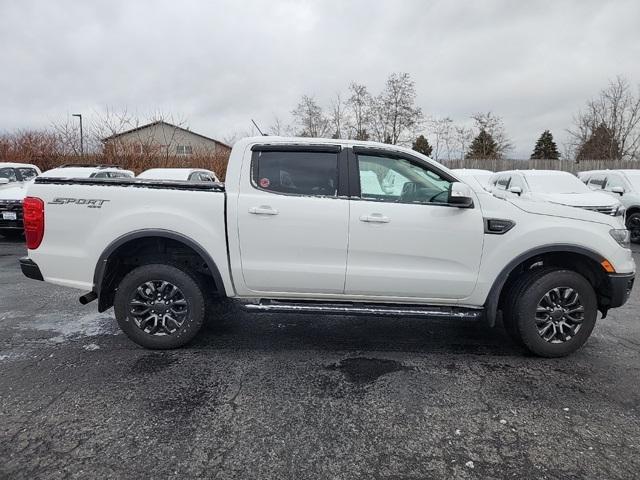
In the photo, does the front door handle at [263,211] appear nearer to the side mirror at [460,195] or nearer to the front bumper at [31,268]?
the side mirror at [460,195]

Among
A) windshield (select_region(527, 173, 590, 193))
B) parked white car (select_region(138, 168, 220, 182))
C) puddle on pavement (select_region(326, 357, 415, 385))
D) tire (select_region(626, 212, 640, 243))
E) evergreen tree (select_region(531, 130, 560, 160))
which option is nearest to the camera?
puddle on pavement (select_region(326, 357, 415, 385))

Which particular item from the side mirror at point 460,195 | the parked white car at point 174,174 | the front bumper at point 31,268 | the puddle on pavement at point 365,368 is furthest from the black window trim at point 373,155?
the parked white car at point 174,174

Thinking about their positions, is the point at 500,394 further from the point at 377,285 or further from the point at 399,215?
the point at 399,215

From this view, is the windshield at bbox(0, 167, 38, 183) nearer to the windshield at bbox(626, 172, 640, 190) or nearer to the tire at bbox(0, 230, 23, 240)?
the tire at bbox(0, 230, 23, 240)

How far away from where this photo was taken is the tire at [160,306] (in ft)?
12.4

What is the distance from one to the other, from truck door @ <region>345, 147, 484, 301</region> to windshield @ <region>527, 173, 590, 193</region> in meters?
7.59

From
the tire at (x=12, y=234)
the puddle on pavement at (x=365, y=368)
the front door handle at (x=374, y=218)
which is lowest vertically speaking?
the tire at (x=12, y=234)

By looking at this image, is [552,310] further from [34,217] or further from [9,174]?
[9,174]

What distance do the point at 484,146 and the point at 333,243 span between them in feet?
126

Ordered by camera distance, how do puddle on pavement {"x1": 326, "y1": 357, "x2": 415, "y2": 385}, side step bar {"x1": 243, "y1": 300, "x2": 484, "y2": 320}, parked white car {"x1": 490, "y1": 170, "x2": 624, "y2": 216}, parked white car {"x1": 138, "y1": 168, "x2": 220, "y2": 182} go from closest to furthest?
puddle on pavement {"x1": 326, "y1": 357, "x2": 415, "y2": 385}
side step bar {"x1": 243, "y1": 300, "x2": 484, "y2": 320}
parked white car {"x1": 490, "y1": 170, "x2": 624, "y2": 216}
parked white car {"x1": 138, "y1": 168, "x2": 220, "y2": 182}

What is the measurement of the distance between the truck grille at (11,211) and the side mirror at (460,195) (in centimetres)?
1008

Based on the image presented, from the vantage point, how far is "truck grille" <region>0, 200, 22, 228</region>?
9.61 m

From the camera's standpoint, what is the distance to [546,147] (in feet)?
157

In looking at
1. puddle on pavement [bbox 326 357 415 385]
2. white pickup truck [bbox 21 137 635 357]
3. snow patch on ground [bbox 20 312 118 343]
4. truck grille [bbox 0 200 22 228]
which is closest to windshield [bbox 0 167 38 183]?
truck grille [bbox 0 200 22 228]
